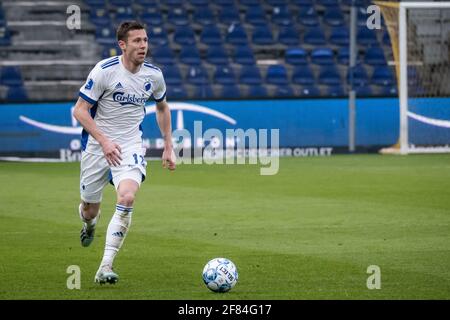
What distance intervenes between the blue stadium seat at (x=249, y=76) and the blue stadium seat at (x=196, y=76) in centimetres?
110

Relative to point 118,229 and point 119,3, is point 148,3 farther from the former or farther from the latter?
point 118,229

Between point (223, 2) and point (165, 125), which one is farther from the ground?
point (223, 2)

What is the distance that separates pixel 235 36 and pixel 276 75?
2061 millimetres

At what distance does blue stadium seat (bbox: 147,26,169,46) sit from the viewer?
2977 centimetres

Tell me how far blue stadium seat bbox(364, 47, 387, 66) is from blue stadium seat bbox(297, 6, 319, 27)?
74.9 inches

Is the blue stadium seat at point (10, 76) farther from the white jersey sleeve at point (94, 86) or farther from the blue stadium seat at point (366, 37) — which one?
the white jersey sleeve at point (94, 86)

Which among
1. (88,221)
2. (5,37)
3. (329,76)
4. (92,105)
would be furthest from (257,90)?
(92,105)

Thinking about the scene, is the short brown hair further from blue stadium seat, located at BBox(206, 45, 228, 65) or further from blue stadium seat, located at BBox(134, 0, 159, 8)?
blue stadium seat, located at BBox(134, 0, 159, 8)

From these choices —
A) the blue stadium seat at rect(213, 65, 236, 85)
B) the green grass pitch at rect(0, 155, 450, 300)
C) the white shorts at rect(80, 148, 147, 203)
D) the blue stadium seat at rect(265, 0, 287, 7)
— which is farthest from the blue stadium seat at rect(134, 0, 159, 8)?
the white shorts at rect(80, 148, 147, 203)

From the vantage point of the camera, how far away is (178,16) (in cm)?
3084

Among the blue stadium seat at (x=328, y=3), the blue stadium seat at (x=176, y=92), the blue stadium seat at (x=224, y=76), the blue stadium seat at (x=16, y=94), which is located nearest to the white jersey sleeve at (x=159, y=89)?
the blue stadium seat at (x=16, y=94)

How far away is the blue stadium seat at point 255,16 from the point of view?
31.4 meters

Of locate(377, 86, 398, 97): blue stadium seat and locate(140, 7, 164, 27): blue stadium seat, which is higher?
locate(140, 7, 164, 27): blue stadium seat
